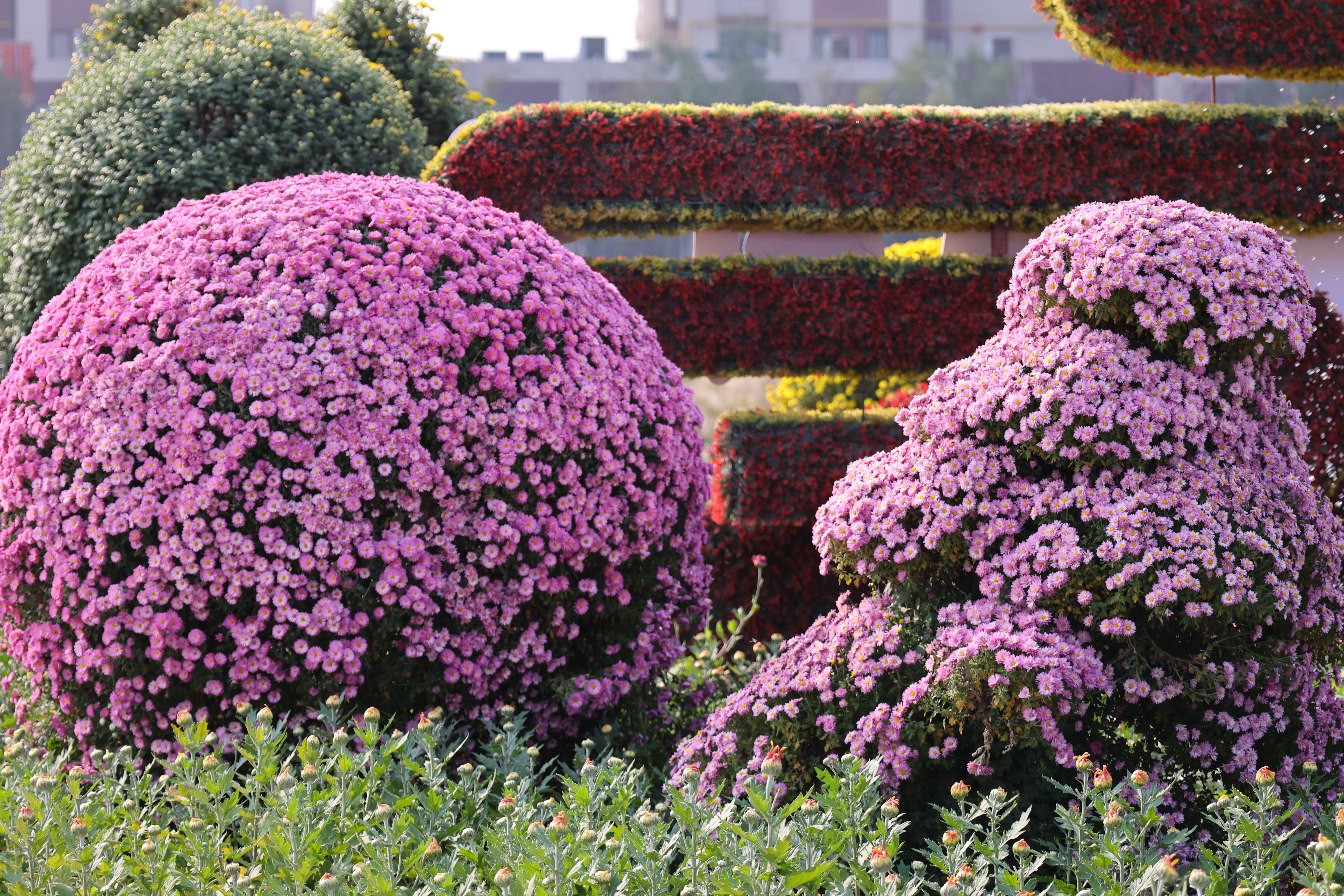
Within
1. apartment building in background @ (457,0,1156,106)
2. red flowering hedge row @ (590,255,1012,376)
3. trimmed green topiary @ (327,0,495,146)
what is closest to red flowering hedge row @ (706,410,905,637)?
red flowering hedge row @ (590,255,1012,376)

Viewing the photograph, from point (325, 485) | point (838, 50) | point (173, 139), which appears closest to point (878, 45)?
point (838, 50)

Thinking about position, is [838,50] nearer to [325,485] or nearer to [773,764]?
[325,485]

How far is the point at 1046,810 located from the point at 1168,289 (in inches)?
61.2

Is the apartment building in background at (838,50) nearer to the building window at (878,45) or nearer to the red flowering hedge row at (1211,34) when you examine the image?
the building window at (878,45)

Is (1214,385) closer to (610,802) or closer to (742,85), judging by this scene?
(610,802)

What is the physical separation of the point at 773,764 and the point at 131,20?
9.86 m

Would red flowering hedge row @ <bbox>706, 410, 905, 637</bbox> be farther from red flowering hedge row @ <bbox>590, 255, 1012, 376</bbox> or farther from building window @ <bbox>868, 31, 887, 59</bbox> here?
building window @ <bbox>868, 31, 887, 59</bbox>

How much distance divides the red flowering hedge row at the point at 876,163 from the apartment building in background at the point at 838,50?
177ft

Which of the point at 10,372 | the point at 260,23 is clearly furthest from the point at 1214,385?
the point at 260,23

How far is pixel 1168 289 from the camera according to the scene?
347 centimetres

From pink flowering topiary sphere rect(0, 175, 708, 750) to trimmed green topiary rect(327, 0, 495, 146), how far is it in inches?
260

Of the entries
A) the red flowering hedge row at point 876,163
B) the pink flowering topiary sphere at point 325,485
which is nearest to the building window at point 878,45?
the red flowering hedge row at point 876,163

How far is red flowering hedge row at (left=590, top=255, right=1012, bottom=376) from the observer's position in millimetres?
7168

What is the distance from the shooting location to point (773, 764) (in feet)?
9.02
